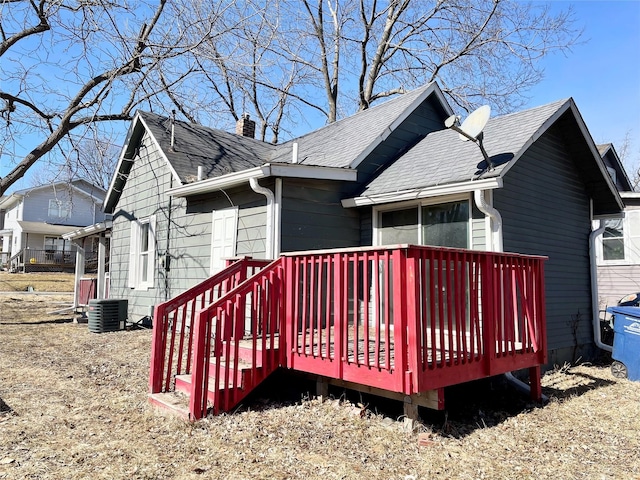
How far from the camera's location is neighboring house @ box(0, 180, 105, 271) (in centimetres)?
3050

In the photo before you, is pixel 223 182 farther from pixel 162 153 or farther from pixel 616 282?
pixel 616 282

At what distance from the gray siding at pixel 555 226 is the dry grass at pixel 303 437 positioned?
69.7 inches

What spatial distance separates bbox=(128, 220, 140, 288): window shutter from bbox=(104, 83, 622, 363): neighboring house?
0.96 metres

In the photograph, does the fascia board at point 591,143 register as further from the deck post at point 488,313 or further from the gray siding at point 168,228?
the gray siding at point 168,228

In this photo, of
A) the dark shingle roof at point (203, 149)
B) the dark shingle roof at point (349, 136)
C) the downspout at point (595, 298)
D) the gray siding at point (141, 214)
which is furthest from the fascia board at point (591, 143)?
the gray siding at point (141, 214)

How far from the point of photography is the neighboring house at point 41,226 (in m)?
30.5

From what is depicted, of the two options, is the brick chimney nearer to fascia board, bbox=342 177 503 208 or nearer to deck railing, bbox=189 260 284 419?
fascia board, bbox=342 177 503 208

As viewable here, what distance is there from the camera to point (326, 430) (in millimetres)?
4246

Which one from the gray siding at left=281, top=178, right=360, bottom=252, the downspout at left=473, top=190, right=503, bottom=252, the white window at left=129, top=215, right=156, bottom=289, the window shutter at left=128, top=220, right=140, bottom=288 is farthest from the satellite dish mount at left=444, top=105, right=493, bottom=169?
the window shutter at left=128, top=220, right=140, bottom=288

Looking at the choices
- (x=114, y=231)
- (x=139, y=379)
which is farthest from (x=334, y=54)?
(x=139, y=379)

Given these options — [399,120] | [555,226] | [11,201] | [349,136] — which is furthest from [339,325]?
[11,201]

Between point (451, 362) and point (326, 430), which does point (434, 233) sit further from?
point (326, 430)

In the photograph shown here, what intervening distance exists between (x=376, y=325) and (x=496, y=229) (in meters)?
3.12

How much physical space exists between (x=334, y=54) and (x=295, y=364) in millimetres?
18002
